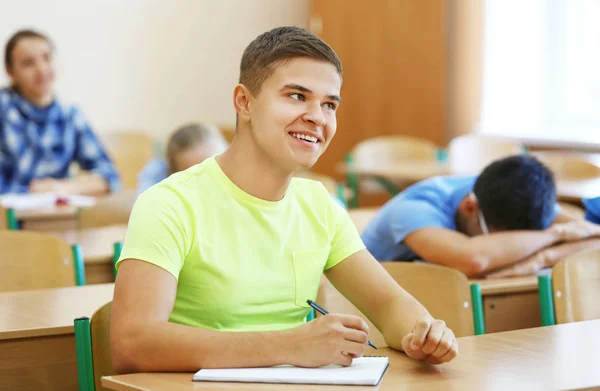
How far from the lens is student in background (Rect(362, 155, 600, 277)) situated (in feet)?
8.87

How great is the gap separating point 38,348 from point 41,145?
2512 millimetres

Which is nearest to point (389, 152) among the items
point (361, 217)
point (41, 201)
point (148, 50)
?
point (148, 50)

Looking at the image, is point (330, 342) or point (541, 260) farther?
point (541, 260)

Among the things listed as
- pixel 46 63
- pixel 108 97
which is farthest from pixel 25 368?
pixel 108 97

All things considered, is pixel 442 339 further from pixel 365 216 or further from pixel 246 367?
pixel 365 216

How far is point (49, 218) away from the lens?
12.4 ft

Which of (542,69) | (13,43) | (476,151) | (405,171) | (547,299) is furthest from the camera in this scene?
(542,69)

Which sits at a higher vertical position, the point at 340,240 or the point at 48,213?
the point at 48,213

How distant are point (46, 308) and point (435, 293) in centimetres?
95

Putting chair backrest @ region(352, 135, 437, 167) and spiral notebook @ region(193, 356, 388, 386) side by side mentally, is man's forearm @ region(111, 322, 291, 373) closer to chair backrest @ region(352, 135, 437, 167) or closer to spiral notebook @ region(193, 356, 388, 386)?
spiral notebook @ region(193, 356, 388, 386)

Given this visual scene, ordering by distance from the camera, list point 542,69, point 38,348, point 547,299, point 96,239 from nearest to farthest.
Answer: point 38,348, point 547,299, point 96,239, point 542,69

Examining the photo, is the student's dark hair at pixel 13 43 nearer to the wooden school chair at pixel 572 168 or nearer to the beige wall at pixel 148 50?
the beige wall at pixel 148 50

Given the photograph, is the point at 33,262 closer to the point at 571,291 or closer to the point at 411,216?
the point at 411,216

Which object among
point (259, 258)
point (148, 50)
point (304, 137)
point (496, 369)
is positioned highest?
point (148, 50)
